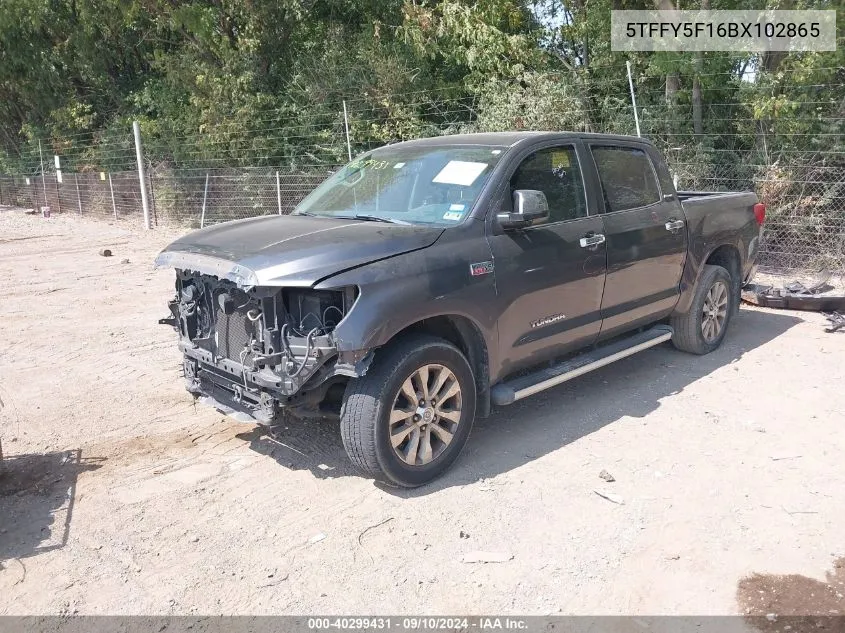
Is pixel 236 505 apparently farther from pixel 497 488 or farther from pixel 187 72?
pixel 187 72

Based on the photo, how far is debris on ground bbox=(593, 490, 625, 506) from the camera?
397 cm

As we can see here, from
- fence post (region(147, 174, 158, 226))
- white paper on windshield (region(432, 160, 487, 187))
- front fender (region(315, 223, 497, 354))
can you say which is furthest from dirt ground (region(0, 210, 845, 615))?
fence post (region(147, 174, 158, 226))

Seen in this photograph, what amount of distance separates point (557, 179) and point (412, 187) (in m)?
1.03

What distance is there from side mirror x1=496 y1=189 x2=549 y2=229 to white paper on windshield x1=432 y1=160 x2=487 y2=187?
0.30 m

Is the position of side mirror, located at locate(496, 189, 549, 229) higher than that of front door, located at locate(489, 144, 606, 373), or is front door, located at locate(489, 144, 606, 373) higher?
side mirror, located at locate(496, 189, 549, 229)

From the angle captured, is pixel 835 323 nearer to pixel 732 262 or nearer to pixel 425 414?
pixel 732 262

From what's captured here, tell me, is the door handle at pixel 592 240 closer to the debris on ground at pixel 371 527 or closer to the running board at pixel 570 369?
the running board at pixel 570 369

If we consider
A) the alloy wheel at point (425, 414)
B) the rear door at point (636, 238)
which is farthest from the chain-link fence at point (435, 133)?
the alloy wheel at point (425, 414)

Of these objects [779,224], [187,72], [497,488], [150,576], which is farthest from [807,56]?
[187,72]

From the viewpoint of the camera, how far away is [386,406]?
382 centimetres

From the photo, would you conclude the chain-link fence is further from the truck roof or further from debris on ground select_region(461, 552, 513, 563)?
debris on ground select_region(461, 552, 513, 563)

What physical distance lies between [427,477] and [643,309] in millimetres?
2482

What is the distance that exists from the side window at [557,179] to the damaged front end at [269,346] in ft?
5.44

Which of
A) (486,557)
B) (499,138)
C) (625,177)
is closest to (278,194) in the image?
(625,177)
